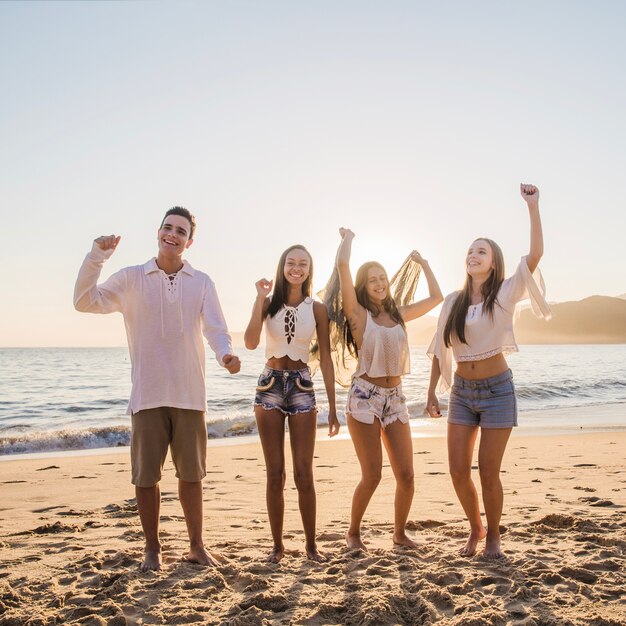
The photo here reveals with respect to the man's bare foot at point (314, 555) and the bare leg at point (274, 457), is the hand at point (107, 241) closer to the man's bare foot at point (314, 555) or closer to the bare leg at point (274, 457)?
the bare leg at point (274, 457)

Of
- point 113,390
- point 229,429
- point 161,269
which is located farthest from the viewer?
point 113,390

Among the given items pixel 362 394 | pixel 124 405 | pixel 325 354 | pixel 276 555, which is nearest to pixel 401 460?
pixel 362 394

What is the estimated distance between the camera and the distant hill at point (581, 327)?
353 feet

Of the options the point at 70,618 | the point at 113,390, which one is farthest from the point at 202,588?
the point at 113,390

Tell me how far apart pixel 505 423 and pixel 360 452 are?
1042 mm

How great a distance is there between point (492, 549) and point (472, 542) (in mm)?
163

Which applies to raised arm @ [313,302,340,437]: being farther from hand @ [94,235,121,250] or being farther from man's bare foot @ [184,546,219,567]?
hand @ [94,235,121,250]

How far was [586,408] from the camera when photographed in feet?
62.4

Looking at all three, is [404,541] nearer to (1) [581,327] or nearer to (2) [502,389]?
(2) [502,389]

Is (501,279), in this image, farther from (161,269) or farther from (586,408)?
(586,408)

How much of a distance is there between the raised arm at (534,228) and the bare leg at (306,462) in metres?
1.87

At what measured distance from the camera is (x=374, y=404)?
4691 mm

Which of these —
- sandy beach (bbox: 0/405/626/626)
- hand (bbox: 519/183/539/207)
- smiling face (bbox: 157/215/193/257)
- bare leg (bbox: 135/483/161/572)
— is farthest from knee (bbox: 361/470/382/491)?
hand (bbox: 519/183/539/207)

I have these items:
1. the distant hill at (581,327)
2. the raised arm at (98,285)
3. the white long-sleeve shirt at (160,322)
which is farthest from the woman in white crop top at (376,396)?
the distant hill at (581,327)
